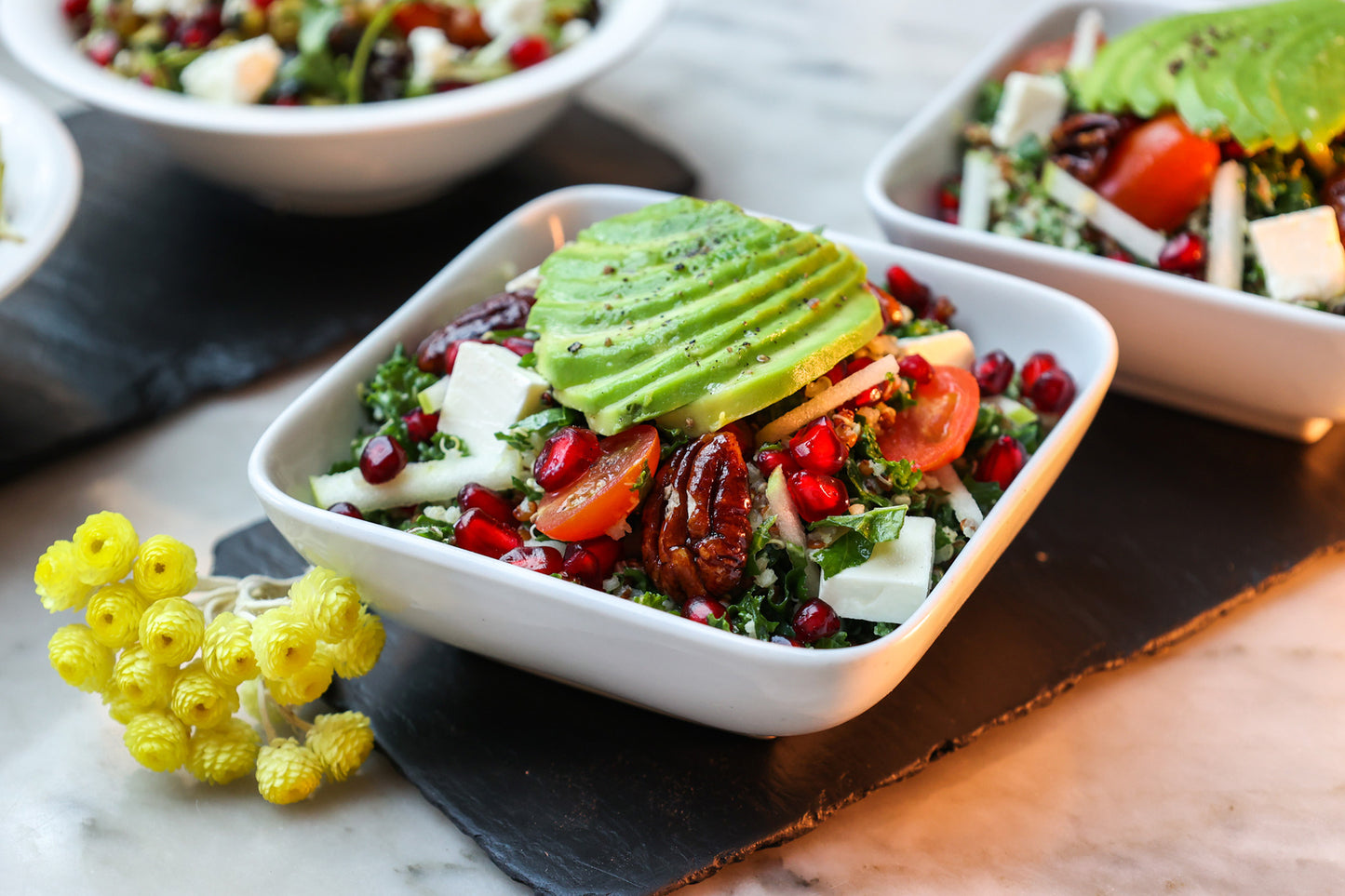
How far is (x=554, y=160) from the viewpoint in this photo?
3.32 m

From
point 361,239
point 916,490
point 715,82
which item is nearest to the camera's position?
point 916,490

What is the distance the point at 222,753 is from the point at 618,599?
66 cm

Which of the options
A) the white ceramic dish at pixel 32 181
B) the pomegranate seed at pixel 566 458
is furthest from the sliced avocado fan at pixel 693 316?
the white ceramic dish at pixel 32 181

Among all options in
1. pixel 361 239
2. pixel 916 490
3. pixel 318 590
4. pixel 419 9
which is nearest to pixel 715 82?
pixel 419 9

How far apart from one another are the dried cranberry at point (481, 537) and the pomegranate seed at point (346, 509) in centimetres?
18

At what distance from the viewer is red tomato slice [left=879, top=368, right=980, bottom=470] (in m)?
1.89

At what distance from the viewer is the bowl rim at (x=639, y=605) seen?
1.54 metres

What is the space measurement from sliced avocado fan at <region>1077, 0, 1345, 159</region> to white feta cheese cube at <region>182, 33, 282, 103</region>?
1.84m

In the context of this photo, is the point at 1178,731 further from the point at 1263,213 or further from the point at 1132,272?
the point at 1263,213

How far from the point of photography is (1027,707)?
1.98m

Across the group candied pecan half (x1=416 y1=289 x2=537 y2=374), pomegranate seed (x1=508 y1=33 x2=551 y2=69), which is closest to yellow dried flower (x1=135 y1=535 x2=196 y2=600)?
candied pecan half (x1=416 y1=289 x2=537 y2=374)

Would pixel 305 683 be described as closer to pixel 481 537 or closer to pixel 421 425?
pixel 481 537

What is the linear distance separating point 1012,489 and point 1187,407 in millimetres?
938

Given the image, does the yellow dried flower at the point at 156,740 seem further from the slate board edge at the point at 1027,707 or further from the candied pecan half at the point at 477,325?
the candied pecan half at the point at 477,325
